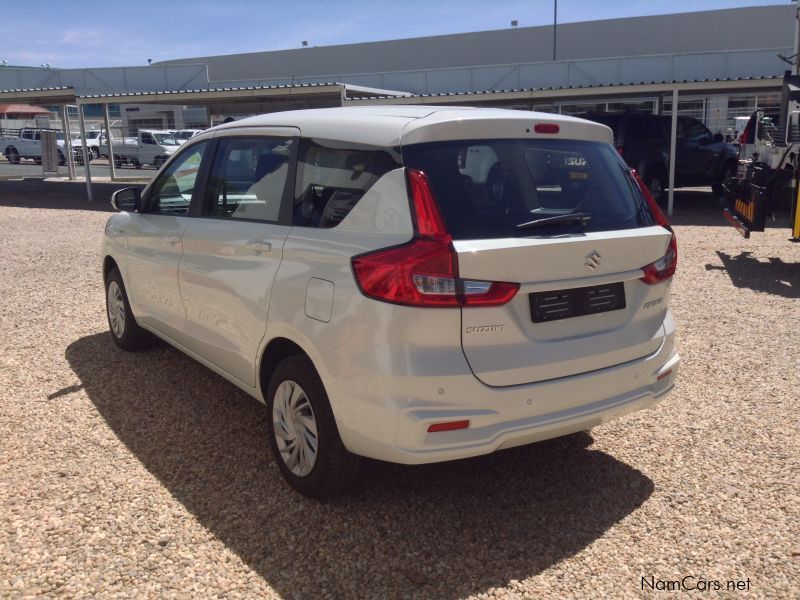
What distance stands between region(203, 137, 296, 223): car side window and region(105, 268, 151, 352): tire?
1.78 metres

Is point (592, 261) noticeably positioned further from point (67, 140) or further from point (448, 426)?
point (67, 140)

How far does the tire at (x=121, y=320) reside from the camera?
19.2 feet

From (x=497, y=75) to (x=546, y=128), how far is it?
28.9 metres

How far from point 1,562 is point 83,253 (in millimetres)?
9416

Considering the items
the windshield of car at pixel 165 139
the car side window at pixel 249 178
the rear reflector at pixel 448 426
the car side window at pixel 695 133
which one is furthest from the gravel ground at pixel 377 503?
the windshield of car at pixel 165 139

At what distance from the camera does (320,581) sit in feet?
9.93

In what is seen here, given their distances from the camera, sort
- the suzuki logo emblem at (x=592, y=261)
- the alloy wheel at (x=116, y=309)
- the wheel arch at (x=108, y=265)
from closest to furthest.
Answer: the suzuki logo emblem at (x=592, y=261) → the alloy wheel at (x=116, y=309) → the wheel arch at (x=108, y=265)

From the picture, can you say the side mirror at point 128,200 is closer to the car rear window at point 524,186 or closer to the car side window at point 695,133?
the car rear window at point 524,186

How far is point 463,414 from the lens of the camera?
3.04m

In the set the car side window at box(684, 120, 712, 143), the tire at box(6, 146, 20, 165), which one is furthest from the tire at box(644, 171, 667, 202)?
the tire at box(6, 146, 20, 165)

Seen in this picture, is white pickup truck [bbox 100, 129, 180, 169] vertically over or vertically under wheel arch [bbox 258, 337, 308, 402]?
over

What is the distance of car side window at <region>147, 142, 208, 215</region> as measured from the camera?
4754mm

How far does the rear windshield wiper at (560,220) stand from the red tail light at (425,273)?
302 mm

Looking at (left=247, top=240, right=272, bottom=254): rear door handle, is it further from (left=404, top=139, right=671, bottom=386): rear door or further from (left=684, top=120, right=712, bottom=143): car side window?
(left=684, top=120, right=712, bottom=143): car side window
